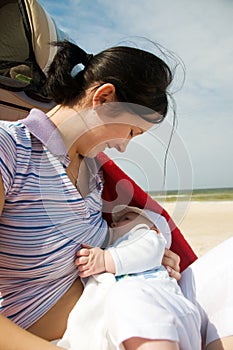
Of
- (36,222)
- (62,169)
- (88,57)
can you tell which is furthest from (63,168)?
(88,57)

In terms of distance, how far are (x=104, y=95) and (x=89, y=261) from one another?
256mm

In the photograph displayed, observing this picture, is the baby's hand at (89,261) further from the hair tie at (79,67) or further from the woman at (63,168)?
the hair tie at (79,67)

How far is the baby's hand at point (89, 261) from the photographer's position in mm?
626

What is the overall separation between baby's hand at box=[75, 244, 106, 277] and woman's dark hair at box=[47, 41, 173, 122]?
0.23 metres

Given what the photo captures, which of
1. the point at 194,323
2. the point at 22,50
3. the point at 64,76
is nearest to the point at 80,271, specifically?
the point at 194,323

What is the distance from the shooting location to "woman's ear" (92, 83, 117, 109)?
0.66 metres

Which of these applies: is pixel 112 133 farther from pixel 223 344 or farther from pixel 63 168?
pixel 223 344

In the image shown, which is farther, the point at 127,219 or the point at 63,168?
the point at 127,219

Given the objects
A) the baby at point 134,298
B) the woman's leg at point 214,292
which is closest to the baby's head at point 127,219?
the baby at point 134,298

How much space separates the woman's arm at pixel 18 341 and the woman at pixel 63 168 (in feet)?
0.38

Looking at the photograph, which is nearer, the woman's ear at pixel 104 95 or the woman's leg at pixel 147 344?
the woman's leg at pixel 147 344

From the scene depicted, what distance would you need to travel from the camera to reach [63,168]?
66 centimetres

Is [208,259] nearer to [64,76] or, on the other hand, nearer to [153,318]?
[153,318]

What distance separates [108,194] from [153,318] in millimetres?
377
